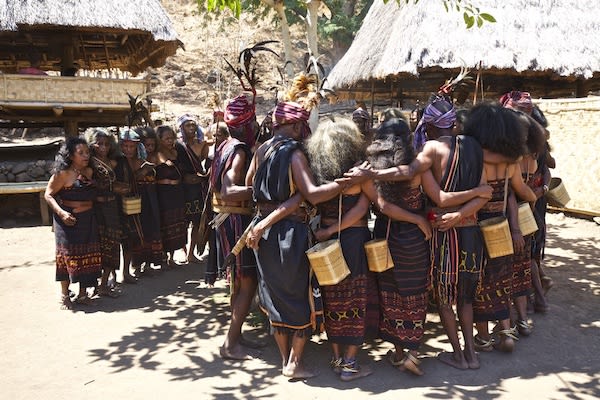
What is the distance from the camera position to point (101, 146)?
5.36 m

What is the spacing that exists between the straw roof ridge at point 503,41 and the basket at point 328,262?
6.25 meters

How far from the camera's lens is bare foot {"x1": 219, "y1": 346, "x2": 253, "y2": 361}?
402 cm

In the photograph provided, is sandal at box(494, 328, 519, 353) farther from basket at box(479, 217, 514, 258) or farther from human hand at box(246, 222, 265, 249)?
human hand at box(246, 222, 265, 249)

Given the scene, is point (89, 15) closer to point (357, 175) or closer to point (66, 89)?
→ point (66, 89)

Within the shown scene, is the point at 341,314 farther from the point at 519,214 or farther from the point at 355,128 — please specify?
the point at 519,214

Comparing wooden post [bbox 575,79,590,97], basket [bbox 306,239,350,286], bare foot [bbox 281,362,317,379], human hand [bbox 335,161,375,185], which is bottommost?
bare foot [bbox 281,362,317,379]

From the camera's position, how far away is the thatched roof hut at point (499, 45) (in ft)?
29.2

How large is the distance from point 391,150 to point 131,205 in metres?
3.39

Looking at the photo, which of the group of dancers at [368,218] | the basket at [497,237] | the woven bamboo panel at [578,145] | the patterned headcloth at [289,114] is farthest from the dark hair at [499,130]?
the woven bamboo panel at [578,145]

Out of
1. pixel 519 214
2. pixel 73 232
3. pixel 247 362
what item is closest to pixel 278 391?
pixel 247 362

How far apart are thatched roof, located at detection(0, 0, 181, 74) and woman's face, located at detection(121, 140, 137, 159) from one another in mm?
5039

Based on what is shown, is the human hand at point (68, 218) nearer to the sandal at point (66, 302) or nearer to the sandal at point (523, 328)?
the sandal at point (66, 302)

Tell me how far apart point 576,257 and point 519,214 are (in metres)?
3.54

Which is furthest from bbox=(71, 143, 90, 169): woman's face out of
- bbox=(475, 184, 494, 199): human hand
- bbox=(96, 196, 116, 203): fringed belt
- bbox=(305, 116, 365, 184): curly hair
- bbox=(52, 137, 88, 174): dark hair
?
bbox=(475, 184, 494, 199): human hand
